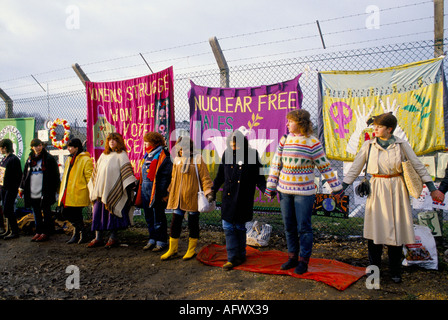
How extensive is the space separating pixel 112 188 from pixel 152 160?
0.82 metres

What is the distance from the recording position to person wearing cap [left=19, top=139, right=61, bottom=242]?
5801 mm

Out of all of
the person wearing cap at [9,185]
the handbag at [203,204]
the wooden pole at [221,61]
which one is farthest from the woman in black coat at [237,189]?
the person wearing cap at [9,185]

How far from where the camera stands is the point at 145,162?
5.01 metres

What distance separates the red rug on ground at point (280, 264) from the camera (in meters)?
3.54

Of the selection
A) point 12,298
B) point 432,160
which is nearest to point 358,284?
point 432,160

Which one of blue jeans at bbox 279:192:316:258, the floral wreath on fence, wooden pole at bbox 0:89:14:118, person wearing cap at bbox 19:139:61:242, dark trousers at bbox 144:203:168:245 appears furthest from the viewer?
wooden pole at bbox 0:89:14:118

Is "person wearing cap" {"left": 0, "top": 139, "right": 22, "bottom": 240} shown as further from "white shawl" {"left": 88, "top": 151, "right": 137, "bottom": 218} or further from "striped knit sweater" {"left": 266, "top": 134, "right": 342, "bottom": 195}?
"striped knit sweater" {"left": 266, "top": 134, "right": 342, "bottom": 195}

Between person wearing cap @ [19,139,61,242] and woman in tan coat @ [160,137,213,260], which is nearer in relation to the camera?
woman in tan coat @ [160,137,213,260]

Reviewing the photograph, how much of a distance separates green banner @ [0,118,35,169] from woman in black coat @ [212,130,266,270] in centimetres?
587

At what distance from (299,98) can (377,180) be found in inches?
70.5

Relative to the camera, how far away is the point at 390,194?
3553mm

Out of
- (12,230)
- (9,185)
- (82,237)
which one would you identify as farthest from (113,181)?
(12,230)

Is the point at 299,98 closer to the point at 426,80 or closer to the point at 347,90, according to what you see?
the point at 347,90

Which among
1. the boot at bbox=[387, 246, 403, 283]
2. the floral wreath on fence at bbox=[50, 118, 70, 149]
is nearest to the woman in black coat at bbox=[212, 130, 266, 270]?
the boot at bbox=[387, 246, 403, 283]
